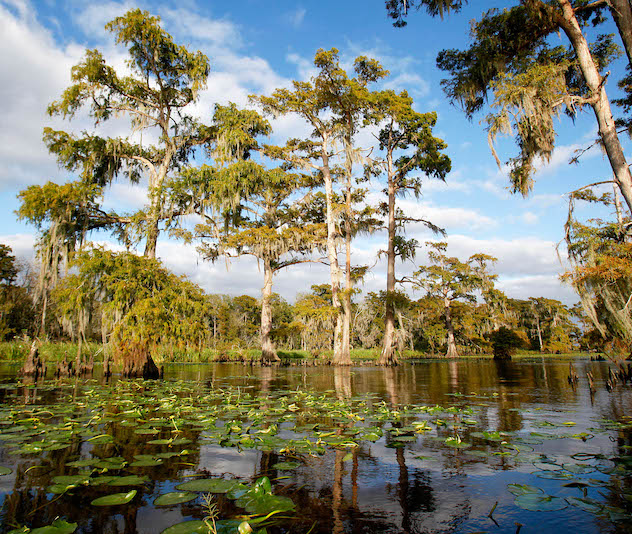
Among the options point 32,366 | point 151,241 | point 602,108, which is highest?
point 602,108

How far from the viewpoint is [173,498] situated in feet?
6.15

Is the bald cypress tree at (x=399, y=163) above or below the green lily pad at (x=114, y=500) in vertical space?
above

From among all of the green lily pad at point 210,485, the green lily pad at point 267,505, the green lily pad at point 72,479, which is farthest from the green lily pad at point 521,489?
the green lily pad at point 72,479

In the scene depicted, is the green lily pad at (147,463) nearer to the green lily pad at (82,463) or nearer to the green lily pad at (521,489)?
the green lily pad at (82,463)

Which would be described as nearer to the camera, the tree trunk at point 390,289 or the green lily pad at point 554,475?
the green lily pad at point 554,475

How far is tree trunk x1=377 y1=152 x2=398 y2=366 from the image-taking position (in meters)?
19.9

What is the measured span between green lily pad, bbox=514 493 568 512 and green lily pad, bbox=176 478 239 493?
1619 millimetres

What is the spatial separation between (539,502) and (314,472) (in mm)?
1379

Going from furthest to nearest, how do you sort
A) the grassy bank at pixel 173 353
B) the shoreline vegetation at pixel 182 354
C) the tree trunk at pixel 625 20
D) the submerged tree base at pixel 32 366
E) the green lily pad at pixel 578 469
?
the shoreline vegetation at pixel 182 354 < the grassy bank at pixel 173 353 < the submerged tree base at pixel 32 366 < the tree trunk at pixel 625 20 < the green lily pad at pixel 578 469

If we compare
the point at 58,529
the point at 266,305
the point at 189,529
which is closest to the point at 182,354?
the point at 266,305

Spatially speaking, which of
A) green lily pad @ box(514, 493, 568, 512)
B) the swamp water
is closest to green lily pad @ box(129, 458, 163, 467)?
the swamp water

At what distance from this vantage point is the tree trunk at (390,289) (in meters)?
19.9

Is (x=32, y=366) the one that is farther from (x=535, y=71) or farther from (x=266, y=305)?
(x=535, y=71)

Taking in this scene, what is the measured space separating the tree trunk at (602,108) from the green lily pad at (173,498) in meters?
8.65
